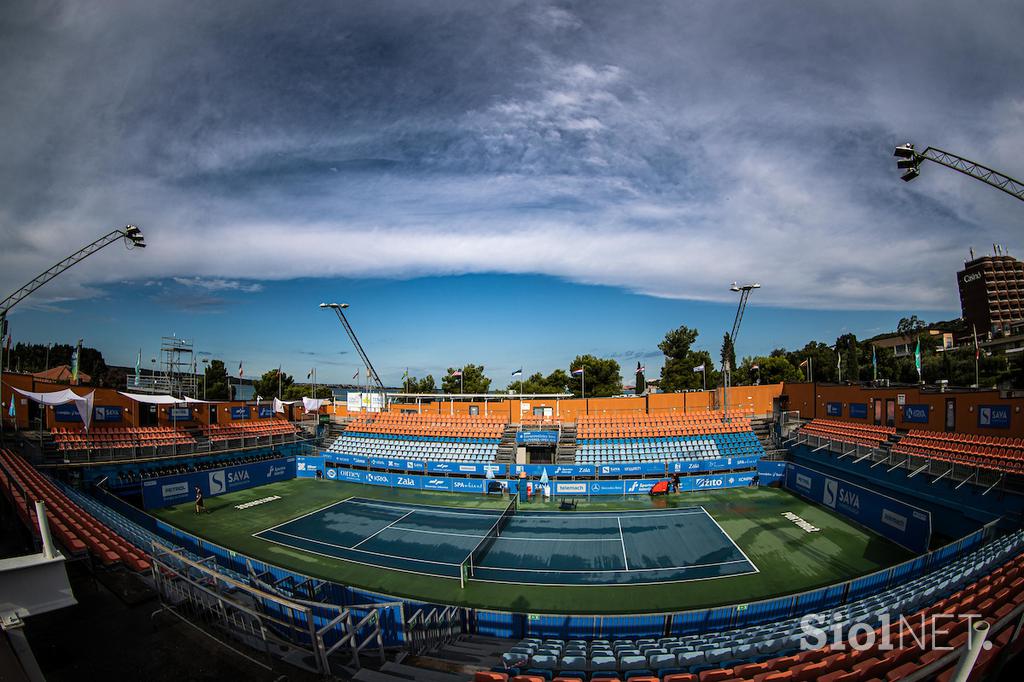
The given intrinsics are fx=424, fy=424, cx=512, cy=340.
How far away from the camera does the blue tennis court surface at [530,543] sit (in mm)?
17328

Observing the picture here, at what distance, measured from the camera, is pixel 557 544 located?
20.4 m

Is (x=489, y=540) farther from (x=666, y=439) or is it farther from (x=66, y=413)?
(x=66, y=413)

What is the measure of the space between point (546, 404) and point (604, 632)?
99.6 feet

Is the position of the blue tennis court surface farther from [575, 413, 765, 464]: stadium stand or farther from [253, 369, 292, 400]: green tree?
[253, 369, 292, 400]: green tree

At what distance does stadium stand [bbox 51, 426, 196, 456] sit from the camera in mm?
27578

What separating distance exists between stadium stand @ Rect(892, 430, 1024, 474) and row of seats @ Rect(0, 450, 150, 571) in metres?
30.5

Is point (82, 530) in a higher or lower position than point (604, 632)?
higher

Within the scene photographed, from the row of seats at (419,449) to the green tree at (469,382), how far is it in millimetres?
47444

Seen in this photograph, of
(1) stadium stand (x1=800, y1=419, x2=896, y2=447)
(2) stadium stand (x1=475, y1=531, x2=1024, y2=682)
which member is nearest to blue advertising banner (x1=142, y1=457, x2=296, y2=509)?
(2) stadium stand (x1=475, y1=531, x2=1024, y2=682)

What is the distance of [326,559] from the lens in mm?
19047

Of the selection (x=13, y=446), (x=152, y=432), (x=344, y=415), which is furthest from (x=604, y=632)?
(x=344, y=415)

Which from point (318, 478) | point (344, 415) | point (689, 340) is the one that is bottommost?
point (318, 478)

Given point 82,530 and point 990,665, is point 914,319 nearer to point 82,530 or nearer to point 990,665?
point 990,665

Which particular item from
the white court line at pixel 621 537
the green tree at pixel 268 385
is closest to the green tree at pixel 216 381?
the green tree at pixel 268 385
